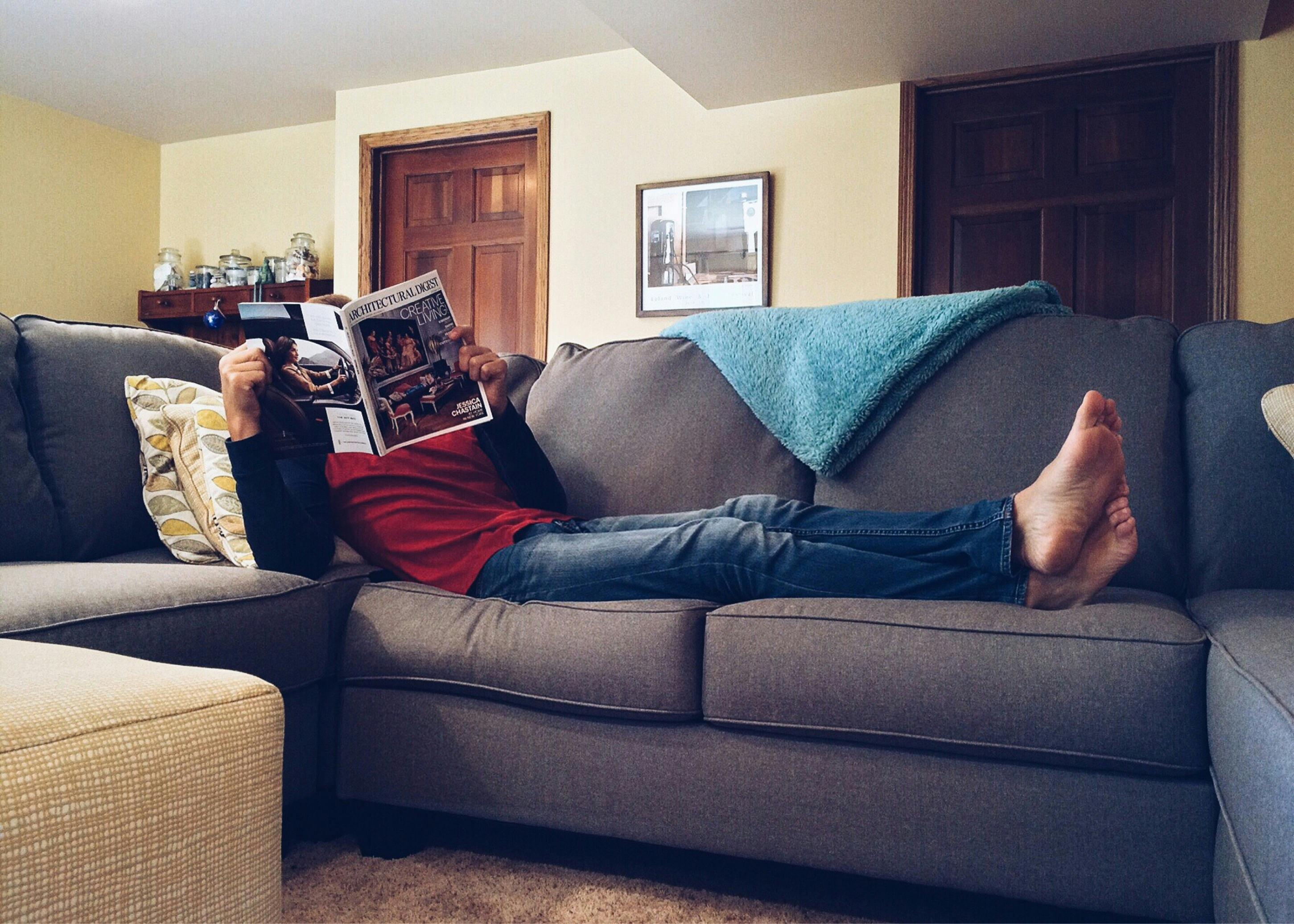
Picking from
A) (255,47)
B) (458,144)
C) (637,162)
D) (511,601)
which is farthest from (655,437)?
(255,47)

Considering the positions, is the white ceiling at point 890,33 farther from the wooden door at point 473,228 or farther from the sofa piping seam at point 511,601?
the sofa piping seam at point 511,601

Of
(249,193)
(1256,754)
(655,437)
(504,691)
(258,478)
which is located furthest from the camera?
(249,193)

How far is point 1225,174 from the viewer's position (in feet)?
11.9

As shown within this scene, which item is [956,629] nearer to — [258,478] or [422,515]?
[422,515]

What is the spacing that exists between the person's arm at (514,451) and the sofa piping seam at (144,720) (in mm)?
888

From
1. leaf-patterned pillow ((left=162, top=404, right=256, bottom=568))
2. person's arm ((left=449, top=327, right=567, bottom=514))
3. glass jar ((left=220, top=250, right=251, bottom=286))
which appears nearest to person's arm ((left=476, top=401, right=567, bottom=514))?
person's arm ((left=449, top=327, right=567, bottom=514))

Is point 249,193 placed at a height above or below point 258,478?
above

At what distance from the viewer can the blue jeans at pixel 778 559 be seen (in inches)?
51.3

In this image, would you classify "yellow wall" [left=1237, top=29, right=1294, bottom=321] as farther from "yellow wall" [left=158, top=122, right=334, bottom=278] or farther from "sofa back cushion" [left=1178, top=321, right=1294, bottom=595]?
"yellow wall" [left=158, top=122, right=334, bottom=278]

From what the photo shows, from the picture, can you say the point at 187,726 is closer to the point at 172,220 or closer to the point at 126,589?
the point at 126,589

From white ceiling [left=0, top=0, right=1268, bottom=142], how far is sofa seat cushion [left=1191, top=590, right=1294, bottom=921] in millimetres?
2916

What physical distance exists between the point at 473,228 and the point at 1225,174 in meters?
3.39

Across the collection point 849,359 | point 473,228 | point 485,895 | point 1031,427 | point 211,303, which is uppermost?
point 473,228

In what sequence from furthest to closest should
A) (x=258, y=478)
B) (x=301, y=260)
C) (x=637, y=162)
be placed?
(x=301, y=260) < (x=637, y=162) < (x=258, y=478)
